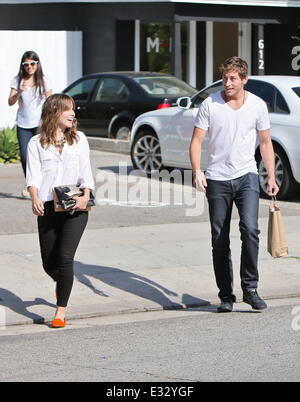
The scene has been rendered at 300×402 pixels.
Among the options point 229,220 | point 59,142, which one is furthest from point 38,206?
point 229,220

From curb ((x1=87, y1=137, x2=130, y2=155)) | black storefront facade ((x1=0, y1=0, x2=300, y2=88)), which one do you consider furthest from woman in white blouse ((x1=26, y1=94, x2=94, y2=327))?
black storefront facade ((x1=0, y1=0, x2=300, y2=88))

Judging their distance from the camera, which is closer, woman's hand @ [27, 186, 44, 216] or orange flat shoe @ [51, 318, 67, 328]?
woman's hand @ [27, 186, 44, 216]

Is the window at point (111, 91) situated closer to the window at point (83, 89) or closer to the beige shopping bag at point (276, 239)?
the window at point (83, 89)

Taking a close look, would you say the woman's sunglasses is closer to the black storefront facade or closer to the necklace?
the necklace

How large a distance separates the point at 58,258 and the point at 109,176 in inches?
324

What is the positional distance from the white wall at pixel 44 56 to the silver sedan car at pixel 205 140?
808 centimetres

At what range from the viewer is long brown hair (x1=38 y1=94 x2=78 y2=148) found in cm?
801

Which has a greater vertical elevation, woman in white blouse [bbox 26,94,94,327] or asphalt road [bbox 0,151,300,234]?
woman in white blouse [bbox 26,94,94,327]

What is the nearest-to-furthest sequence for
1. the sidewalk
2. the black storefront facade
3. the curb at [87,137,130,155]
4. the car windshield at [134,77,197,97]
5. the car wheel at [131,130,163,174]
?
the sidewalk → the car wheel at [131,130,163,174] → the curb at [87,137,130,155] → the car windshield at [134,77,197,97] → the black storefront facade

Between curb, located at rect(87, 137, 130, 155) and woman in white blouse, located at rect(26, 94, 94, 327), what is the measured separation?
11057mm

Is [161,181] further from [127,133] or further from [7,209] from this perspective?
[127,133]

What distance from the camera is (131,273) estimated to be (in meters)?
10.0

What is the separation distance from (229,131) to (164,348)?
1.83 meters
